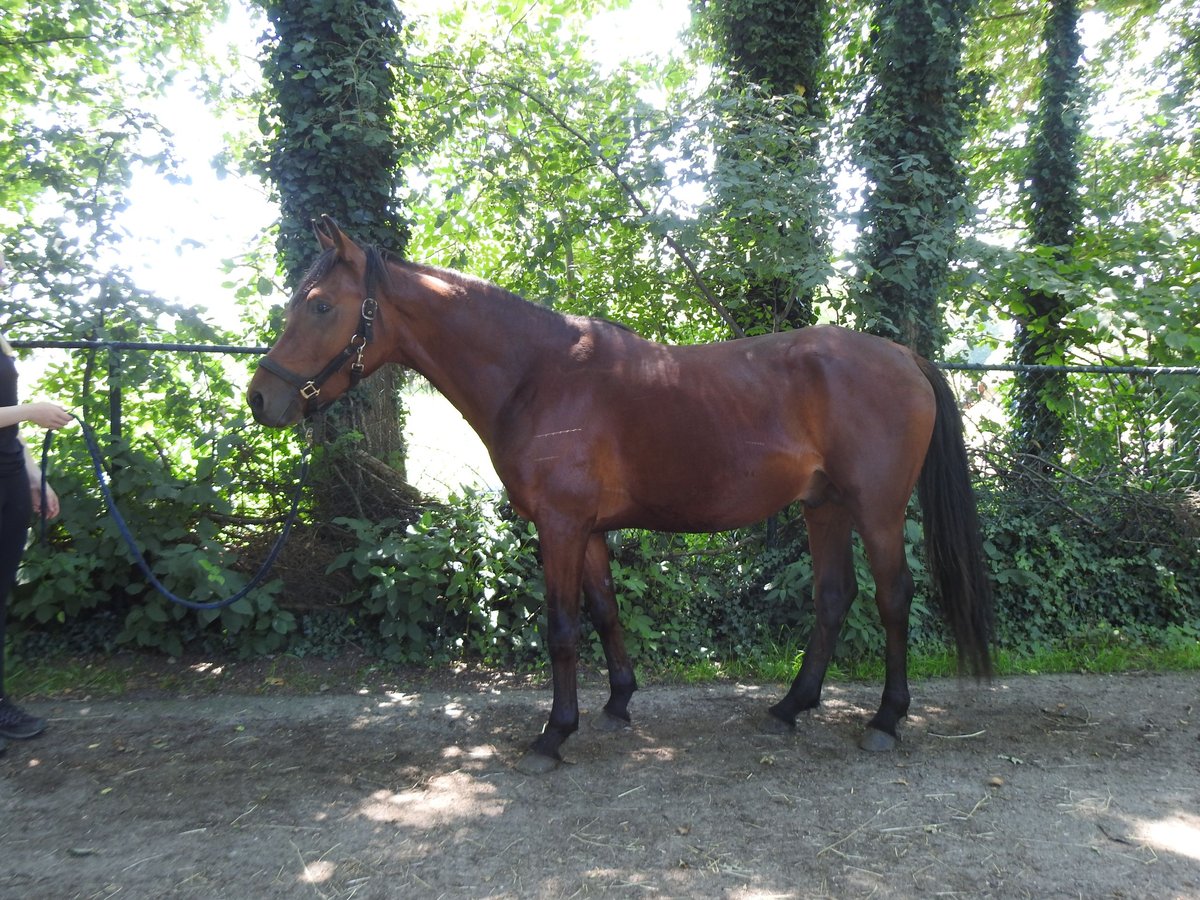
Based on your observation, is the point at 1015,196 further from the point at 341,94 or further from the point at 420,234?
the point at 341,94

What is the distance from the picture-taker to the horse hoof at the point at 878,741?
3.71 meters

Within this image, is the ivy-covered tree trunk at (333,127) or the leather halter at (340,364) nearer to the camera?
the leather halter at (340,364)

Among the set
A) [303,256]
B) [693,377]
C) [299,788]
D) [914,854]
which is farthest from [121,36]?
[914,854]

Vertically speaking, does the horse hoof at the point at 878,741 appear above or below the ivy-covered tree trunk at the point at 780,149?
below

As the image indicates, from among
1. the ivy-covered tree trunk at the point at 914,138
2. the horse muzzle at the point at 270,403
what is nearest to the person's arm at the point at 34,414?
the horse muzzle at the point at 270,403

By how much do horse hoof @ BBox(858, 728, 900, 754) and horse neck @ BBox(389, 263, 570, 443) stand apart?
235 centimetres

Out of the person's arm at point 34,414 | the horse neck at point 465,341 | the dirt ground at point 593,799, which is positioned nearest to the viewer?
the dirt ground at point 593,799

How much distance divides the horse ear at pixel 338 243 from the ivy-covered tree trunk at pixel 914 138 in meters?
3.46

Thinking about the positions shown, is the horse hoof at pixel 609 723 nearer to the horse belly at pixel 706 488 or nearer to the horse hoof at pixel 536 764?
the horse hoof at pixel 536 764

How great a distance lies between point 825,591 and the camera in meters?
4.14

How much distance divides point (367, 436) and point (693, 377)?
2.74 metres

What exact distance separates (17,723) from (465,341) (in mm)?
2764

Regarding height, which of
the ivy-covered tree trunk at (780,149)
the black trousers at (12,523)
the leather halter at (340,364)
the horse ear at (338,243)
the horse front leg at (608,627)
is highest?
the ivy-covered tree trunk at (780,149)

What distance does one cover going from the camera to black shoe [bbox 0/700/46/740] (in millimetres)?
3584
